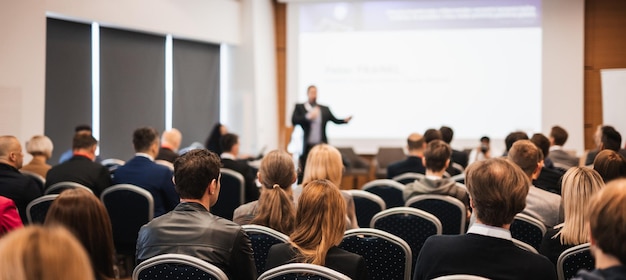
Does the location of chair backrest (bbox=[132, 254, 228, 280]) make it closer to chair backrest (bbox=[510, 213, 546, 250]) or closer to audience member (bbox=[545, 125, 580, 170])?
chair backrest (bbox=[510, 213, 546, 250])

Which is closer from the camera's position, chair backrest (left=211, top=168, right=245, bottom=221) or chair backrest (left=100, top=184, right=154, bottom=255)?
chair backrest (left=100, top=184, right=154, bottom=255)

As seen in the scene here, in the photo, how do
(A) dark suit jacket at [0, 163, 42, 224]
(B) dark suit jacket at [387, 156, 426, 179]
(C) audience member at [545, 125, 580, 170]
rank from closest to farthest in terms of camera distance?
1. (A) dark suit jacket at [0, 163, 42, 224]
2. (B) dark suit jacket at [387, 156, 426, 179]
3. (C) audience member at [545, 125, 580, 170]

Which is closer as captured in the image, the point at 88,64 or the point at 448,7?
the point at 88,64

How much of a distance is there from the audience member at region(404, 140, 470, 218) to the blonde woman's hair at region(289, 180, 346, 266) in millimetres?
2158

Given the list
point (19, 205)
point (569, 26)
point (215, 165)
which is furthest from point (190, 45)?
point (215, 165)

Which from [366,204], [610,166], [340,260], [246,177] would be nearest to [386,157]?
[246,177]

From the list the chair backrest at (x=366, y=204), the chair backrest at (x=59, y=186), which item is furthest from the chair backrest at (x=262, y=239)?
the chair backrest at (x=59, y=186)

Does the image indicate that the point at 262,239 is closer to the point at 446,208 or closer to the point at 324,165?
the point at 324,165

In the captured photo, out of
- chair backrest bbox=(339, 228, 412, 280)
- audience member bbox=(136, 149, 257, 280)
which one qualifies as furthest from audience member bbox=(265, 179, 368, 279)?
chair backrest bbox=(339, 228, 412, 280)

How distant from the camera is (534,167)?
4633mm

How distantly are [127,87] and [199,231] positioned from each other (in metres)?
7.56

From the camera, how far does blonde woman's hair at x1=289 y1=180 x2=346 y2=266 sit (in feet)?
9.39

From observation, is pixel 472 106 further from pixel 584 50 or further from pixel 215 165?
pixel 215 165

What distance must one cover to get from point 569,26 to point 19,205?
875 centimetres
